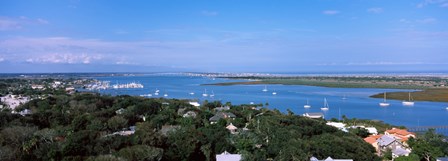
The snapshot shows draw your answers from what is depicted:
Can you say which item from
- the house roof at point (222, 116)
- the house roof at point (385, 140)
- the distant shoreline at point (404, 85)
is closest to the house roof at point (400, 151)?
the house roof at point (385, 140)

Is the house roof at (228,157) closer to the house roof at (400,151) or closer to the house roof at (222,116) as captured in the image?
the house roof at (400,151)

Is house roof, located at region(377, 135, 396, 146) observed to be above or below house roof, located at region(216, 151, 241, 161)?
below

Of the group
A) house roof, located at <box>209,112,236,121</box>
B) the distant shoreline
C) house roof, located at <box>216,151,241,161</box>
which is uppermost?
house roof, located at <box>216,151,241,161</box>

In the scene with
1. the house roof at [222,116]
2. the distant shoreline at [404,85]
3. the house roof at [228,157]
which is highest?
the house roof at [228,157]

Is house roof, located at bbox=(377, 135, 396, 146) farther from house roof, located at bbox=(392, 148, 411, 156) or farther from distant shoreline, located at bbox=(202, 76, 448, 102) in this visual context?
distant shoreline, located at bbox=(202, 76, 448, 102)

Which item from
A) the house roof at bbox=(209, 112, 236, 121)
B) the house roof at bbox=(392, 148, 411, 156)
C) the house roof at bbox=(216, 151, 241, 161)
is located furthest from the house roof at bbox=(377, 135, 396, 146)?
the house roof at bbox=(209, 112, 236, 121)

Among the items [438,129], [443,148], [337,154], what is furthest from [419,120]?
[337,154]

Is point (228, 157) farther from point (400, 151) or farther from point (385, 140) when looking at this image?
point (385, 140)

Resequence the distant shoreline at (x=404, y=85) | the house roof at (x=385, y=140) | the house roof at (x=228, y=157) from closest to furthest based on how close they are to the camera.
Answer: the house roof at (x=228, y=157), the house roof at (x=385, y=140), the distant shoreline at (x=404, y=85)

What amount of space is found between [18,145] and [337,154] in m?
10.8

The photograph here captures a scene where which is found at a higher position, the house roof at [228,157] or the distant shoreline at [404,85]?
the house roof at [228,157]

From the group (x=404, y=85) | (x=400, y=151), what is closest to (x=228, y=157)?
(x=400, y=151)

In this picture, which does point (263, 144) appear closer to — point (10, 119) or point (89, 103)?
point (10, 119)

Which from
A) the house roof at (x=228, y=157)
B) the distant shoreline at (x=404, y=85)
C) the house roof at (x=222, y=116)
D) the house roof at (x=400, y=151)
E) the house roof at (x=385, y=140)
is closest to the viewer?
the house roof at (x=228, y=157)
